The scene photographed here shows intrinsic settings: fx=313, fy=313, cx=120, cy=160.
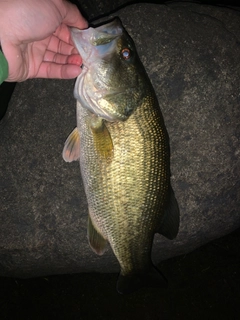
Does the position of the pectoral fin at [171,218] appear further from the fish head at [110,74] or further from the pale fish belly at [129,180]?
the fish head at [110,74]

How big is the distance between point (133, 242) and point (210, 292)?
182 cm

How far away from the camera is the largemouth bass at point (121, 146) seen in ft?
6.68

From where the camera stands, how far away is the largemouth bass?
80.1 inches

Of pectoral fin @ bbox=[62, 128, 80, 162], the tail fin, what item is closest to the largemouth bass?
pectoral fin @ bbox=[62, 128, 80, 162]

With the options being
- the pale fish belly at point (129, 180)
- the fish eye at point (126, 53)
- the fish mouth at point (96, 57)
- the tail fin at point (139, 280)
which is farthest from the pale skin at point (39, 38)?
the tail fin at point (139, 280)

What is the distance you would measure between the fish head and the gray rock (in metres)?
0.65

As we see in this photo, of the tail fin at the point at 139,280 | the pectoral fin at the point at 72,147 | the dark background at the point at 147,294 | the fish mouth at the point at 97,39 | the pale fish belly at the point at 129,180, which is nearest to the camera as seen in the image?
the fish mouth at the point at 97,39

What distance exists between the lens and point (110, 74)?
204 cm

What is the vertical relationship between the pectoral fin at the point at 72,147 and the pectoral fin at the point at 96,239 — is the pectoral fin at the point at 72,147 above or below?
above

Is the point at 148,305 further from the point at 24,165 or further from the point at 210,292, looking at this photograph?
the point at 24,165

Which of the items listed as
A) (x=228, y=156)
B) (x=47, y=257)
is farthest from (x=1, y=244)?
(x=228, y=156)

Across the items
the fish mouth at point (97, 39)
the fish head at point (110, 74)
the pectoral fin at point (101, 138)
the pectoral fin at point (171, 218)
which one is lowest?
the pectoral fin at point (171, 218)

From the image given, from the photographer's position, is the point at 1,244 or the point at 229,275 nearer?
the point at 1,244

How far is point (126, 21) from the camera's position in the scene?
2.72 metres
